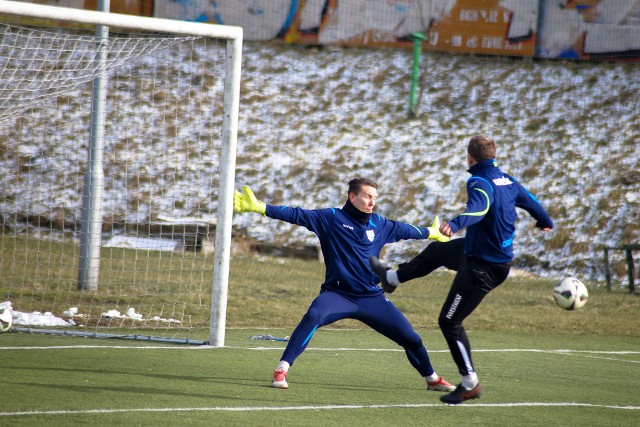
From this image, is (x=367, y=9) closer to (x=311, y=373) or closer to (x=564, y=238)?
(x=564, y=238)

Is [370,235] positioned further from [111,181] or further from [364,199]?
[111,181]

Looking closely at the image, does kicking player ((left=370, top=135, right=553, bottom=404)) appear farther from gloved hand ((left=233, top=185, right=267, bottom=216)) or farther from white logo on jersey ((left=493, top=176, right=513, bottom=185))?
gloved hand ((left=233, top=185, right=267, bottom=216))

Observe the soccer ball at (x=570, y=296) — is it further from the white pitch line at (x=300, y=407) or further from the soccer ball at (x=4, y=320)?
the soccer ball at (x=4, y=320)

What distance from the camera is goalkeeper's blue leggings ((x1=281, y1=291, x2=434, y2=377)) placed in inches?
295

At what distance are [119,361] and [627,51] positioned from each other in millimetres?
21821

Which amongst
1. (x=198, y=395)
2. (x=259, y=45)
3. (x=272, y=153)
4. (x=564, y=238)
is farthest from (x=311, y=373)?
(x=259, y=45)

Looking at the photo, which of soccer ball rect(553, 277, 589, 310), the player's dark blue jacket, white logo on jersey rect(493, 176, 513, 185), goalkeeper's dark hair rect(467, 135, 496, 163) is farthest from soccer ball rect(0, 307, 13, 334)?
soccer ball rect(553, 277, 589, 310)

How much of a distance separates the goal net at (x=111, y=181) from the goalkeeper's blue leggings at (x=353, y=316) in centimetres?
246

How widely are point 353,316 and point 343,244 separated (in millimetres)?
580

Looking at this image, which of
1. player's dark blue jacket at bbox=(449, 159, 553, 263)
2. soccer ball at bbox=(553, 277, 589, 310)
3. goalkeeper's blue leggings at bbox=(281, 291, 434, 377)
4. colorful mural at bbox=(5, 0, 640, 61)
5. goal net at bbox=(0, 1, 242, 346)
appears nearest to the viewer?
player's dark blue jacket at bbox=(449, 159, 553, 263)

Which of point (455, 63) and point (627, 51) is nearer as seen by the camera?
point (627, 51)

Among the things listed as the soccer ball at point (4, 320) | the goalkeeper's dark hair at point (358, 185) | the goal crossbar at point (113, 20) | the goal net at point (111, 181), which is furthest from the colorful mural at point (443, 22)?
the goalkeeper's dark hair at point (358, 185)

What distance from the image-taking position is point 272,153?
85.9ft

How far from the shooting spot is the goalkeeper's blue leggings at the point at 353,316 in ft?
24.6
